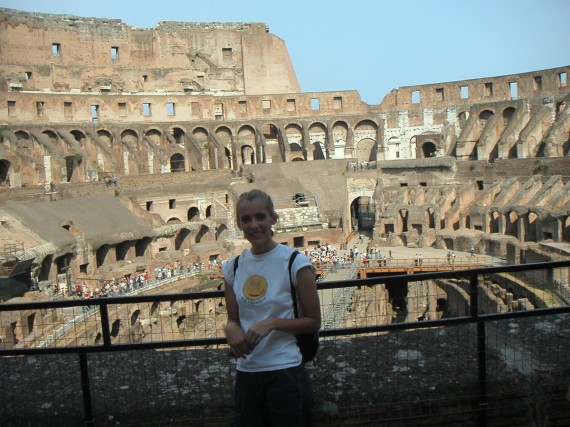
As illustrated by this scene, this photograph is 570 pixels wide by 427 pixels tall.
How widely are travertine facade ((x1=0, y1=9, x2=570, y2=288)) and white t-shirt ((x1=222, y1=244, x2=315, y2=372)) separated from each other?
21.4 meters

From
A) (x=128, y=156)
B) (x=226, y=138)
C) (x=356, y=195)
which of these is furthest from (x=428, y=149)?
(x=128, y=156)

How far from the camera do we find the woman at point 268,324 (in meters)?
3.35

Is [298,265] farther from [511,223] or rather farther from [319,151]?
[319,151]

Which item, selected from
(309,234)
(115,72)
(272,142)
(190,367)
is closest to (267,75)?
(272,142)

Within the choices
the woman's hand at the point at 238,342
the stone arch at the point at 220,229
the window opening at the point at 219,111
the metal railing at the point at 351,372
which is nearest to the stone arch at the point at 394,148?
the window opening at the point at 219,111

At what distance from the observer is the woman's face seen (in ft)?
11.3

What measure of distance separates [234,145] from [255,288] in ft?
126

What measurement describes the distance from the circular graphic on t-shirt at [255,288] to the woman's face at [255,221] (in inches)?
8.3

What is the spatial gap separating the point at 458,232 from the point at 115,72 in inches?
1100

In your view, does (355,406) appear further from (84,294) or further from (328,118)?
(328,118)

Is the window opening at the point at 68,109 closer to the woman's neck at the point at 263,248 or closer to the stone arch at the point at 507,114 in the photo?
the stone arch at the point at 507,114

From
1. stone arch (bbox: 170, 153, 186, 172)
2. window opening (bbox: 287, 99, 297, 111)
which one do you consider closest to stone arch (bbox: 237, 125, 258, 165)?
window opening (bbox: 287, 99, 297, 111)

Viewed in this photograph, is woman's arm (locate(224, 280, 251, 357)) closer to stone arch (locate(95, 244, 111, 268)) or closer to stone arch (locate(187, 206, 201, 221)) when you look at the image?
stone arch (locate(95, 244, 111, 268))

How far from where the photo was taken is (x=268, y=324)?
3.29 metres
